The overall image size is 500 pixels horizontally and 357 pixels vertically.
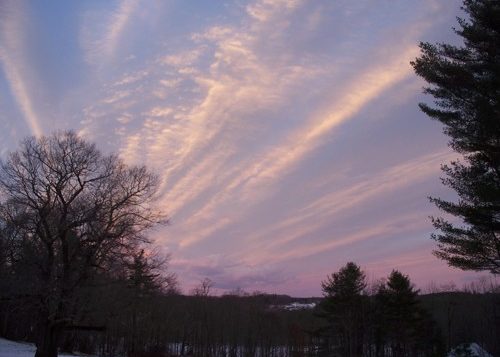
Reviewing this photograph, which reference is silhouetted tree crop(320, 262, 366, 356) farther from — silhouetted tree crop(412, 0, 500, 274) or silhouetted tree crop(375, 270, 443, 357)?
silhouetted tree crop(412, 0, 500, 274)

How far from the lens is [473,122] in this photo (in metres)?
18.0

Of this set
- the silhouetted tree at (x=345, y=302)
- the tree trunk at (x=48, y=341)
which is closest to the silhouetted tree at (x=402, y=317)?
the silhouetted tree at (x=345, y=302)

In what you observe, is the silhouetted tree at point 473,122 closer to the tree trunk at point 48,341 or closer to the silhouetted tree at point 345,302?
the tree trunk at point 48,341

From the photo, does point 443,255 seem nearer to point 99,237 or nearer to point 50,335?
point 99,237

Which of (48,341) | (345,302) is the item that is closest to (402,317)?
(345,302)

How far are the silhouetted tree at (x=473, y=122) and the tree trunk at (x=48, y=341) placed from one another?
23623 mm

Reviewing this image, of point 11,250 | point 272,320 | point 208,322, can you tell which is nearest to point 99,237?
point 11,250

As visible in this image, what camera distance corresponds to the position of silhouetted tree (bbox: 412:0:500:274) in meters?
17.4

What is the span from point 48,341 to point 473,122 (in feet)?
88.6

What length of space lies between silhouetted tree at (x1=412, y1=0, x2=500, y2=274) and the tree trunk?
2362cm

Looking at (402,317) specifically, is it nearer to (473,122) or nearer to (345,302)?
(345,302)

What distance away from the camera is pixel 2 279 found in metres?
31.8

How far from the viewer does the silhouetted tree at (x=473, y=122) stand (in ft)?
57.1

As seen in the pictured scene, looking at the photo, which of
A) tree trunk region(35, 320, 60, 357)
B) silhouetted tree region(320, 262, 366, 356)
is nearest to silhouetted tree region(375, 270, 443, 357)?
silhouetted tree region(320, 262, 366, 356)
